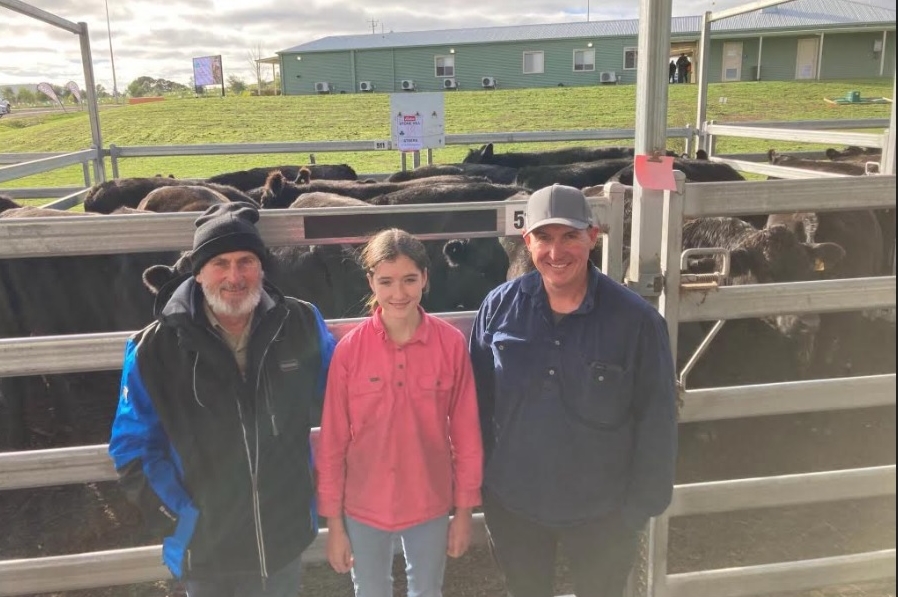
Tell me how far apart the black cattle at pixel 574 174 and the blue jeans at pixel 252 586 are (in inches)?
314

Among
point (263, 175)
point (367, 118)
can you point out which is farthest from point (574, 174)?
point (367, 118)

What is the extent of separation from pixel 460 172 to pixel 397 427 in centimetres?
769

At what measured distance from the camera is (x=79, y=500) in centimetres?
445

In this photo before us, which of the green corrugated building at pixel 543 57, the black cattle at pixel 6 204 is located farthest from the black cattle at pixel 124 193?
the green corrugated building at pixel 543 57

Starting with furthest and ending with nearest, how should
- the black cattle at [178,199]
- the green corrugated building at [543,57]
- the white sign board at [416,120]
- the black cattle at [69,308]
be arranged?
the green corrugated building at [543,57] → the white sign board at [416,120] → the black cattle at [178,199] → the black cattle at [69,308]

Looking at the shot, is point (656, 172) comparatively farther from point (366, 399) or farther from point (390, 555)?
point (390, 555)

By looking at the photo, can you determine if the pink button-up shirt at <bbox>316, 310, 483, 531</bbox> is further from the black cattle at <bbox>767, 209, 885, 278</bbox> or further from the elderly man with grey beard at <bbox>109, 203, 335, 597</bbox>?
the black cattle at <bbox>767, 209, 885, 278</bbox>

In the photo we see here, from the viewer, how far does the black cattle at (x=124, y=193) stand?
313 inches

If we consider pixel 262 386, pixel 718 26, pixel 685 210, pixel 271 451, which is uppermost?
pixel 718 26

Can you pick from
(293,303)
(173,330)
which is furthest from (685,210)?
(173,330)

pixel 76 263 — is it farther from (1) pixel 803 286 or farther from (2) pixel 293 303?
(1) pixel 803 286

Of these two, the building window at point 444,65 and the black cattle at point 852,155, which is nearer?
the black cattle at point 852,155

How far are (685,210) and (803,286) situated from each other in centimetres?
57

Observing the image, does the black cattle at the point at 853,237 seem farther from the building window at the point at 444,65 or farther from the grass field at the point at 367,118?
the building window at the point at 444,65
